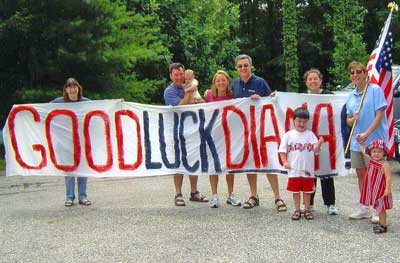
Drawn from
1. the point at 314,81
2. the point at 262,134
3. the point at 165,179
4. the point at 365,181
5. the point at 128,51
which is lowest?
the point at 165,179

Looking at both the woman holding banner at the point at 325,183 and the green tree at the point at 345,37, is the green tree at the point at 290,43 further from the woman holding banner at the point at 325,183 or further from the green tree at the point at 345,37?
the woman holding banner at the point at 325,183

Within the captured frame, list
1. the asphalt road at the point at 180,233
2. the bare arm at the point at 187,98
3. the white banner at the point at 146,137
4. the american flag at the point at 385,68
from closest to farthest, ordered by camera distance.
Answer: the asphalt road at the point at 180,233 → the american flag at the point at 385,68 → the white banner at the point at 146,137 → the bare arm at the point at 187,98

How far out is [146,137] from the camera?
283 inches

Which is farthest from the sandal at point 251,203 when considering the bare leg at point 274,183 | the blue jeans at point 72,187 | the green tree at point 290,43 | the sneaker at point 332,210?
the green tree at point 290,43

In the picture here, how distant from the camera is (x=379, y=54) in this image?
20.0 ft

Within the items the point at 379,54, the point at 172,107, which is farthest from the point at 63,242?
the point at 379,54

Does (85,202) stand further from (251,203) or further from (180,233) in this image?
(251,203)

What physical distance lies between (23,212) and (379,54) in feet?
16.0

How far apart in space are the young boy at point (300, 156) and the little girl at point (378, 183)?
25.4 inches

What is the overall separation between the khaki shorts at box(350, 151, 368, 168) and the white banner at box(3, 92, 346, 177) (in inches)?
37.5

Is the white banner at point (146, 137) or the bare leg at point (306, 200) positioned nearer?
the bare leg at point (306, 200)

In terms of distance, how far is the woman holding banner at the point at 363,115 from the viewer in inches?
224

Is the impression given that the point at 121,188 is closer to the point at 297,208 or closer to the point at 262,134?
the point at 262,134

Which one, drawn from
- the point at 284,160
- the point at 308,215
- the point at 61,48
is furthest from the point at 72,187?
the point at 61,48
